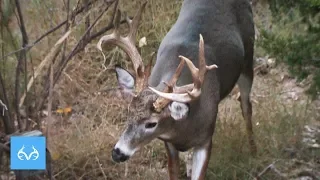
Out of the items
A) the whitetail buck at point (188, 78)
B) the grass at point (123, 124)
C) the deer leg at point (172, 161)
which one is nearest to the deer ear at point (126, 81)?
the whitetail buck at point (188, 78)

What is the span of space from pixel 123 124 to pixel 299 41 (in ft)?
6.48

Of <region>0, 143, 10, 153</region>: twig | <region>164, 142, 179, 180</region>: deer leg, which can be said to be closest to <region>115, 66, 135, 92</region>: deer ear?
<region>164, 142, 179, 180</region>: deer leg

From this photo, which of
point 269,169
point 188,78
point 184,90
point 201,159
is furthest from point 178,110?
point 269,169

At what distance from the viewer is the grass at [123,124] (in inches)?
229

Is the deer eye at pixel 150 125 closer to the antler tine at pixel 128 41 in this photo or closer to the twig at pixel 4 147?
the antler tine at pixel 128 41

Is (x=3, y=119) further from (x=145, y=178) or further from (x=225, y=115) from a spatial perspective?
(x=225, y=115)

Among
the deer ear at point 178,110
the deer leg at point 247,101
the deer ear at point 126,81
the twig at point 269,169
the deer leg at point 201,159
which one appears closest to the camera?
the deer ear at point 178,110

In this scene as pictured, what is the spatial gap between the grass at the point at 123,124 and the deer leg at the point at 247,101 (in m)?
0.05

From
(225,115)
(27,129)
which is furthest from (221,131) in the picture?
(27,129)

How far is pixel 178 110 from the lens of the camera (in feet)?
14.7

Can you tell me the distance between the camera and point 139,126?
450 cm

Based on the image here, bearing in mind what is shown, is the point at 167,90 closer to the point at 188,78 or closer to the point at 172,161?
the point at 188,78

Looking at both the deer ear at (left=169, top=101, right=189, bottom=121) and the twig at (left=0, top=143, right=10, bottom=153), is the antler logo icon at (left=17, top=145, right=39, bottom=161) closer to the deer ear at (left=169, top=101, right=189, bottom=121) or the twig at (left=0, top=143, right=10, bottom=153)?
the twig at (left=0, top=143, right=10, bottom=153)

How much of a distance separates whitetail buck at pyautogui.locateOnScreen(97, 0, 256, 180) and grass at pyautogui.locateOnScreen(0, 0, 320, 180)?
22 centimetres
